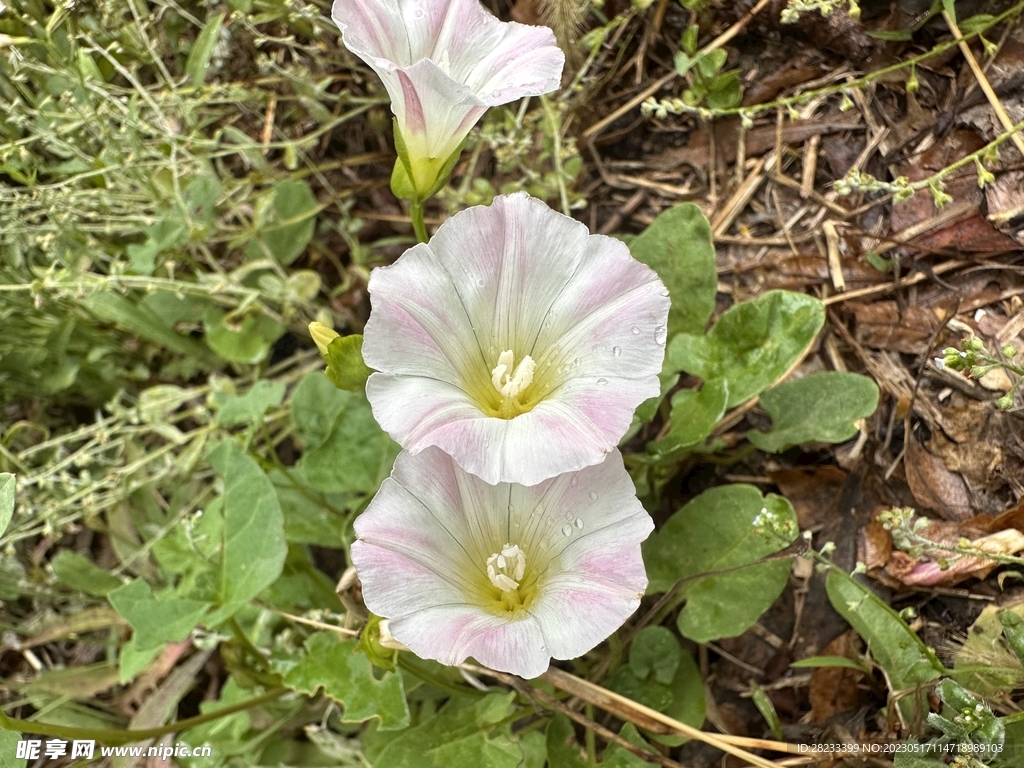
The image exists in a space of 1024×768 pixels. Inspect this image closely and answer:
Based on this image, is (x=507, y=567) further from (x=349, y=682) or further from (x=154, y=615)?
(x=154, y=615)

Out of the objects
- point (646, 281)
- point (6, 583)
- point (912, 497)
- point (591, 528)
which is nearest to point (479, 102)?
point (646, 281)

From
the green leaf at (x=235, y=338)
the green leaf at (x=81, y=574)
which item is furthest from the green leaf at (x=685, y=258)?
the green leaf at (x=81, y=574)

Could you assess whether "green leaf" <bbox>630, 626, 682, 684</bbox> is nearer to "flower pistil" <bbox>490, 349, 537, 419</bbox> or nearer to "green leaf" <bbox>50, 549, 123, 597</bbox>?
"flower pistil" <bbox>490, 349, 537, 419</bbox>

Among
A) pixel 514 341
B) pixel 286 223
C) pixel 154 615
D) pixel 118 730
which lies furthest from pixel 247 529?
pixel 286 223

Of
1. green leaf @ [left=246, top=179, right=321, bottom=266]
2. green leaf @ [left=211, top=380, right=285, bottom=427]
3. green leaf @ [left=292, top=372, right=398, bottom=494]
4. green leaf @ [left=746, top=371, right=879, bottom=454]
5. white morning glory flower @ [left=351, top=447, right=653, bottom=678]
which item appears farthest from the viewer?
green leaf @ [left=246, top=179, right=321, bottom=266]

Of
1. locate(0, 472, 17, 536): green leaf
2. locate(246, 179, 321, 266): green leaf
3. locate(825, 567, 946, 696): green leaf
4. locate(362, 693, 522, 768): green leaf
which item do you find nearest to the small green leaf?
locate(362, 693, 522, 768): green leaf

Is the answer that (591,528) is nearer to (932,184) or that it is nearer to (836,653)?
(836,653)

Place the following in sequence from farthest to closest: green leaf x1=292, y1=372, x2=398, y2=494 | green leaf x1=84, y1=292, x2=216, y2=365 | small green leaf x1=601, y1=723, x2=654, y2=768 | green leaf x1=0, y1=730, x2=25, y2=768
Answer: green leaf x1=84, y1=292, x2=216, y2=365
green leaf x1=292, y1=372, x2=398, y2=494
small green leaf x1=601, y1=723, x2=654, y2=768
green leaf x1=0, y1=730, x2=25, y2=768

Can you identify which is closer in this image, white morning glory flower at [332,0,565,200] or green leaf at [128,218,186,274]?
white morning glory flower at [332,0,565,200]
